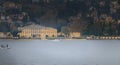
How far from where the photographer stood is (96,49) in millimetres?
12930

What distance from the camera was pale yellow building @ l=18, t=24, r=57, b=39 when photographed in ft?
36.4

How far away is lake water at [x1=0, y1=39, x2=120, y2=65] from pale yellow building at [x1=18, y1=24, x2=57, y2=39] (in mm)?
252

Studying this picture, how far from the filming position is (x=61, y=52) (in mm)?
12477

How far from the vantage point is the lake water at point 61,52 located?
11023 mm

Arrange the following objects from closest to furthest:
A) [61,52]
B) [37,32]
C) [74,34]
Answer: [37,32], [74,34], [61,52]

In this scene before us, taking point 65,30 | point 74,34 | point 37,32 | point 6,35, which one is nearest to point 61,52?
point 74,34

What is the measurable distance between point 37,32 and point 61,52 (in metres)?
1.53

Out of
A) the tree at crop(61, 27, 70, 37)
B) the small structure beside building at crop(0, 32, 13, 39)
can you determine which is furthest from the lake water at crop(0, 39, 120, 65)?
the tree at crop(61, 27, 70, 37)

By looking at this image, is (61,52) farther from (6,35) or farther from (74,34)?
(6,35)

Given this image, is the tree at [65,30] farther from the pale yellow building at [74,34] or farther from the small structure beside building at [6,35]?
the small structure beside building at [6,35]

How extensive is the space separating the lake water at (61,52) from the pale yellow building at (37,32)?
0.83ft

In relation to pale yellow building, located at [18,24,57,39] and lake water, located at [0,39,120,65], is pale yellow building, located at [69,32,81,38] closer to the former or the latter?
lake water, located at [0,39,120,65]

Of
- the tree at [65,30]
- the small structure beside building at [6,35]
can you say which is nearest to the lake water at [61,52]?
the small structure beside building at [6,35]

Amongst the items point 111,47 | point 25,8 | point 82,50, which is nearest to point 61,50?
point 82,50
